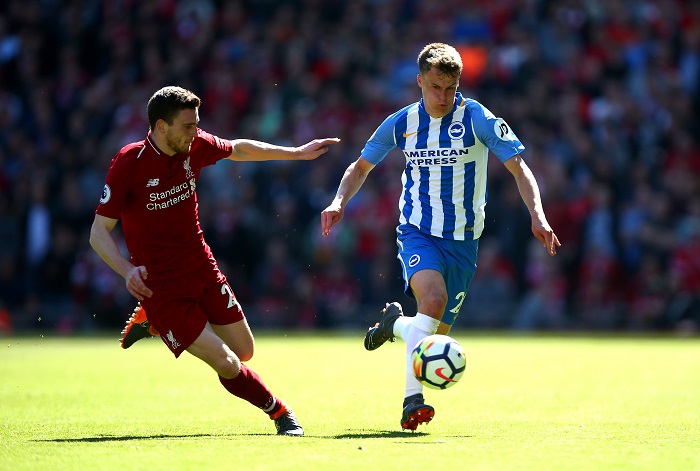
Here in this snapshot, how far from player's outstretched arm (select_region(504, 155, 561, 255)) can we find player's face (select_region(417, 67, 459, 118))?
0.64m

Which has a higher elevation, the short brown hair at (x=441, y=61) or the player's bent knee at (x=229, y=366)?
the short brown hair at (x=441, y=61)

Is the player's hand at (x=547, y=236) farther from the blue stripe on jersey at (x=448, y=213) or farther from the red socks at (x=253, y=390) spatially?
the red socks at (x=253, y=390)

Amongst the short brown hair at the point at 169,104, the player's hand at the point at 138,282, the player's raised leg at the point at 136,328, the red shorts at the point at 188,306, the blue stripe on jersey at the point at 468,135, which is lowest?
the player's raised leg at the point at 136,328

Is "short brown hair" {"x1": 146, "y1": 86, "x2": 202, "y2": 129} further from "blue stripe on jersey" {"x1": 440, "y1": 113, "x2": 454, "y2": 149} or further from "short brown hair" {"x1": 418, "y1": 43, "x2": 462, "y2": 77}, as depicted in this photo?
"blue stripe on jersey" {"x1": 440, "y1": 113, "x2": 454, "y2": 149}

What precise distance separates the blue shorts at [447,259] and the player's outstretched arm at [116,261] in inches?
81.7

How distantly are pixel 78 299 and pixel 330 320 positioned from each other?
4395 mm

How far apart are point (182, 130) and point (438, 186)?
2.03m

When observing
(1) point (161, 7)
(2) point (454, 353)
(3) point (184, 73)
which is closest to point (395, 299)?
(3) point (184, 73)

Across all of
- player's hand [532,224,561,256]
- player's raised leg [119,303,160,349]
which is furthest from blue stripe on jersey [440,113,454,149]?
player's raised leg [119,303,160,349]

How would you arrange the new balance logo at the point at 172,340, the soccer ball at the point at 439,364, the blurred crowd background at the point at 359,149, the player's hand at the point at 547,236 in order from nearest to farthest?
the soccer ball at the point at 439,364 < the player's hand at the point at 547,236 < the new balance logo at the point at 172,340 < the blurred crowd background at the point at 359,149

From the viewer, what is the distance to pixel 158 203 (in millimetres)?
8008

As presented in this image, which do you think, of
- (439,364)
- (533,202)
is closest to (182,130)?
(439,364)

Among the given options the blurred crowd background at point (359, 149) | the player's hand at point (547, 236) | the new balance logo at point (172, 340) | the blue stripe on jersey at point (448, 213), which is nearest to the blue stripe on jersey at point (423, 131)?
the blue stripe on jersey at point (448, 213)

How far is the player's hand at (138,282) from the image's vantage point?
739cm
